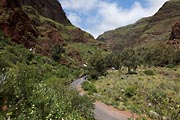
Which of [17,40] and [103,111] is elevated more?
[17,40]

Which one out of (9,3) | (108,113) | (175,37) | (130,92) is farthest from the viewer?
(175,37)

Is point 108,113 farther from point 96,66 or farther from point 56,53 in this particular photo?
point 56,53

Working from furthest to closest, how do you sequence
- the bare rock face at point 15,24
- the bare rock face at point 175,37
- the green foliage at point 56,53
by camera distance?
the bare rock face at point 175,37 → the green foliage at point 56,53 → the bare rock face at point 15,24

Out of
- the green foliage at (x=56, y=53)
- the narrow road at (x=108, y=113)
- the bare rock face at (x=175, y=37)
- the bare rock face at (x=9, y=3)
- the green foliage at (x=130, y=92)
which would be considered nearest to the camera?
the narrow road at (x=108, y=113)

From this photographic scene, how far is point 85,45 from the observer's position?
16062cm

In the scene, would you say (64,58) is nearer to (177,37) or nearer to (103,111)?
(103,111)

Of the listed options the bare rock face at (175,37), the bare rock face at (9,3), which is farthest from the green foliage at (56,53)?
the bare rock face at (175,37)

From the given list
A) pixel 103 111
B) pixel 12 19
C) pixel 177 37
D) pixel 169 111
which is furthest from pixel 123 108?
pixel 177 37

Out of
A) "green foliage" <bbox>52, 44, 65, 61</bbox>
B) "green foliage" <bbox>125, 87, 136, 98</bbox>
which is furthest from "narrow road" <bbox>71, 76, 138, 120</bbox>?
"green foliage" <bbox>52, 44, 65, 61</bbox>

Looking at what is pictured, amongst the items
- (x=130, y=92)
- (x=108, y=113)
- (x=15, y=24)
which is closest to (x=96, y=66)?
(x=15, y=24)

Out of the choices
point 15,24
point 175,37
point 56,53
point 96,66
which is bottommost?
point 96,66

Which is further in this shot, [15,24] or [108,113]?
[15,24]

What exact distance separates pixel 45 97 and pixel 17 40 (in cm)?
5969

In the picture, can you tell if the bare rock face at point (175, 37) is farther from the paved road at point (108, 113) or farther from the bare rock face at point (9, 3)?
the paved road at point (108, 113)
